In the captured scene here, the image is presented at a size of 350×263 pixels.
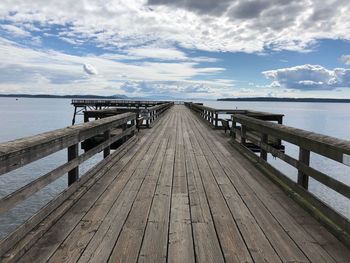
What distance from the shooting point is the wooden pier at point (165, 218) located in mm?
3449

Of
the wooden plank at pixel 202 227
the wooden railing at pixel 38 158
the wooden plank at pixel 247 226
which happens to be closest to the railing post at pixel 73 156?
the wooden railing at pixel 38 158

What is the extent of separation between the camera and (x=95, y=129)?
21.4 ft

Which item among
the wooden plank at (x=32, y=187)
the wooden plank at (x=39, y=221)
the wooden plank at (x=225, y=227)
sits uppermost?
the wooden plank at (x=32, y=187)

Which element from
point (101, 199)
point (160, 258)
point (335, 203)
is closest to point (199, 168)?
point (101, 199)

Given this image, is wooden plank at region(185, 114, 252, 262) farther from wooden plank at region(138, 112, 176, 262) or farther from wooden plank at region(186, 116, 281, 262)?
wooden plank at region(138, 112, 176, 262)

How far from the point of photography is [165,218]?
4.55 metres

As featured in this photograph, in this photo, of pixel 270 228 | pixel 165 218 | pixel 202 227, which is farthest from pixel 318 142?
pixel 165 218

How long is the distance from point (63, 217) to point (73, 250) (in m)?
1.05

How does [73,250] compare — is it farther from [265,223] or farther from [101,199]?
[265,223]

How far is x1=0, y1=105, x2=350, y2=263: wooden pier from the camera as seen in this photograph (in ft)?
11.3

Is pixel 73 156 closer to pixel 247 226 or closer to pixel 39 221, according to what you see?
pixel 39 221

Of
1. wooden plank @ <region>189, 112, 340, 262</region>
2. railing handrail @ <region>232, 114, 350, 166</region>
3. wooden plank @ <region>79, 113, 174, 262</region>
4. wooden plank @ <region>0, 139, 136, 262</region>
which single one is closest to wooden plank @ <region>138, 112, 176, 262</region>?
wooden plank @ <region>79, 113, 174, 262</region>

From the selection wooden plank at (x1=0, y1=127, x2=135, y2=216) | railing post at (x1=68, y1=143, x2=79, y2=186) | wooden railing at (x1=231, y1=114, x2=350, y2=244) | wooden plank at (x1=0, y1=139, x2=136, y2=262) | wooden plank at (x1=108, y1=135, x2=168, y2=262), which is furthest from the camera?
railing post at (x1=68, y1=143, x2=79, y2=186)

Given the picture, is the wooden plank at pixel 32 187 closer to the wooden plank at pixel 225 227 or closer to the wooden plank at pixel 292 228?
the wooden plank at pixel 225 227
